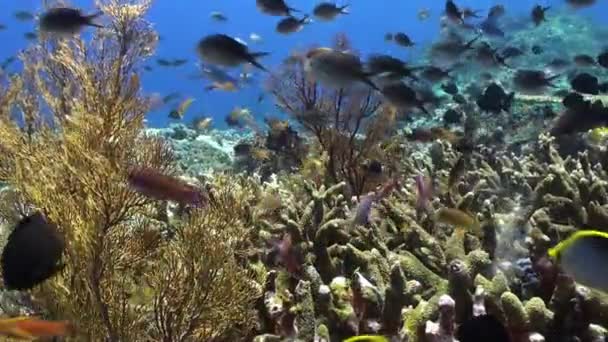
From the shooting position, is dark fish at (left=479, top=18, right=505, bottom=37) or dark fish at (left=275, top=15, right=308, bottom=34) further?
dark fish at (left=479, top=18, right=505, bottom=37)

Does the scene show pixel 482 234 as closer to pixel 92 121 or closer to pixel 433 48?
pixel 92 121

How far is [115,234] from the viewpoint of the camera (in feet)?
11.6

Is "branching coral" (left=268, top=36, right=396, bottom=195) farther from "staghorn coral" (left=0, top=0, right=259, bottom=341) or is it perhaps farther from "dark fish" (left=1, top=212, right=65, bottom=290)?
"dark fish" (left=1, top=212, right=65, bottom=290)

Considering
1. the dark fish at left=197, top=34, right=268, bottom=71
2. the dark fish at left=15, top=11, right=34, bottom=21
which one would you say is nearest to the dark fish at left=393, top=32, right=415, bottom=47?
the dark fish at left=197, top=34, right=268, bottom=71

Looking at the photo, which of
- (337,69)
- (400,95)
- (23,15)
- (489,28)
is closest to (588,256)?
(337,69)

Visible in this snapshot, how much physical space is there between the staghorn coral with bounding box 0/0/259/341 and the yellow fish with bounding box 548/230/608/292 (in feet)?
5.95

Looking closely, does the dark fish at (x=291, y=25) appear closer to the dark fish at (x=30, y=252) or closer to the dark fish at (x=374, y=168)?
the dark fish at (x=374, y=168)

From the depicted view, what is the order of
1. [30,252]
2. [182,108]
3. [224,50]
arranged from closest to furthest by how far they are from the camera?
[30,252] < [224,50] < [182,108]

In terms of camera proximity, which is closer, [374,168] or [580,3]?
[374,168]

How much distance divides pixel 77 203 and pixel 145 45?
1.94 meters

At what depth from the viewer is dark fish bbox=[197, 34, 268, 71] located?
263 inches

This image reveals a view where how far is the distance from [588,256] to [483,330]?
0.52 m

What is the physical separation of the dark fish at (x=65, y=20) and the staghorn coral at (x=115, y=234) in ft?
6.27

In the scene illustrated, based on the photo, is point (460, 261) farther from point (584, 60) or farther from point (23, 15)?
point (23, 15)
